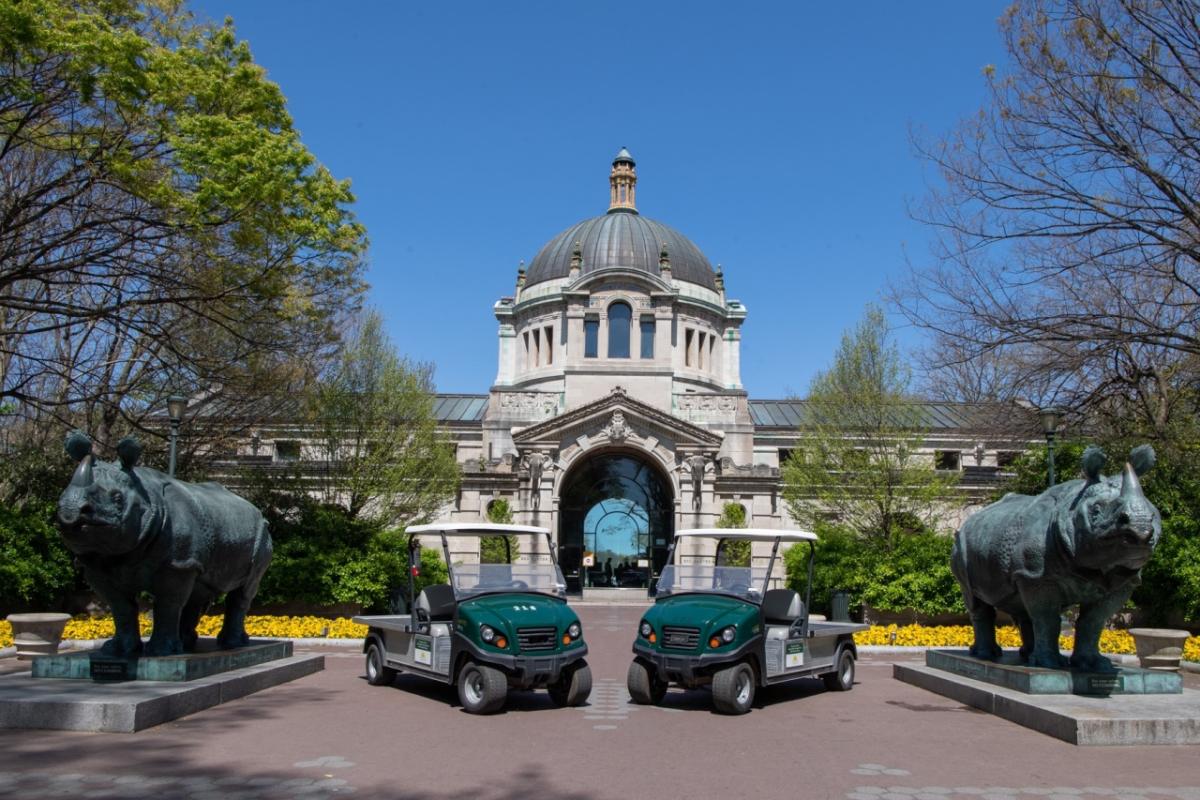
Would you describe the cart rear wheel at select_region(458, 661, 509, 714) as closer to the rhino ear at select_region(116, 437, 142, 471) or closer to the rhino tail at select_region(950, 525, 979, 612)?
the rhino ear at select_region(116, 437, 142, 471)

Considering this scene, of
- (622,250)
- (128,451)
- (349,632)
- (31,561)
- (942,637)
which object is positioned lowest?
(349,632)

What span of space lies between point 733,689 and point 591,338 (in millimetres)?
34515

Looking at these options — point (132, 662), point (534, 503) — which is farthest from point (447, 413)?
point (132, 662)

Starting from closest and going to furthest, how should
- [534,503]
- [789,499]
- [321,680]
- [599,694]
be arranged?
[599,694]
[321,680]
[789,499]
[534,503]

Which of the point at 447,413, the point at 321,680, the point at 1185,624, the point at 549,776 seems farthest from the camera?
the point at 447,413

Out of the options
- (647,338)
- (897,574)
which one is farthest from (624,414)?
(897,574)

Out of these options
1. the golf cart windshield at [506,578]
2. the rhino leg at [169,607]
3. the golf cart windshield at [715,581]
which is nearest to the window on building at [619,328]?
the golf cart windshield at [715,581]

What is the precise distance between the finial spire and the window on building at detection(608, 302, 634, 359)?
11837 mm

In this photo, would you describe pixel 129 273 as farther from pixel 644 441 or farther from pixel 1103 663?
pixel 644 441

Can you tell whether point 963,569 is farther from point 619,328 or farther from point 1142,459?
point 619,328

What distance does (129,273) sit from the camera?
15.0 meters

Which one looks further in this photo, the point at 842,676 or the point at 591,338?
the point at 591,338

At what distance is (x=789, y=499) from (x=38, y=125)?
22.9 meters

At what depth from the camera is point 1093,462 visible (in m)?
9.79
